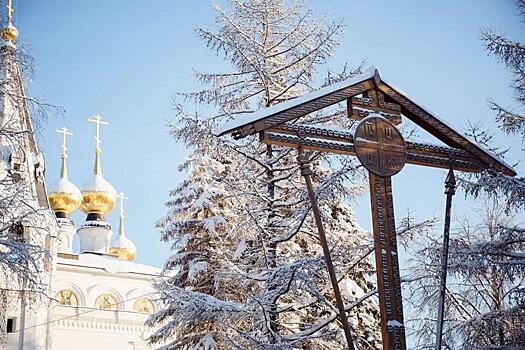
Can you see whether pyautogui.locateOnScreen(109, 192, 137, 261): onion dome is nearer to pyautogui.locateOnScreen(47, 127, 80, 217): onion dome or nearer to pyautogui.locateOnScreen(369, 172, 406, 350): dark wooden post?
pyautogui.locateOnScreen(47, 127, 80, 217): onion dome

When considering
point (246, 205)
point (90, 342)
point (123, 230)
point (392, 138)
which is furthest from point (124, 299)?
point (392, 138)

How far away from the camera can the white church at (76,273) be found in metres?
13.3

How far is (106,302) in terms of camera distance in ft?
112

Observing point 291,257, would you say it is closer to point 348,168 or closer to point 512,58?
point 348,168

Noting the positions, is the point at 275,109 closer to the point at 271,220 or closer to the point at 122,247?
the point at 271,220

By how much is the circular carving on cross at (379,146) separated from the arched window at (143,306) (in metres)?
28.0

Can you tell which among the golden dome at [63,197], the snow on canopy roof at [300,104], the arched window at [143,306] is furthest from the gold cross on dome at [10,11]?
the golden dome at [63,197]

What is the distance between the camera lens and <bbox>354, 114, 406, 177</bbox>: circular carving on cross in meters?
7.74

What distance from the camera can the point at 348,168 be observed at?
11.7m

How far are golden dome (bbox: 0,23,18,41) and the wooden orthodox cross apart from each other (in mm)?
6556

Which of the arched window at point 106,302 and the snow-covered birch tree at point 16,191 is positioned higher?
the arched window at point 106,302

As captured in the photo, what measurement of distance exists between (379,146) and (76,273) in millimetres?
27802

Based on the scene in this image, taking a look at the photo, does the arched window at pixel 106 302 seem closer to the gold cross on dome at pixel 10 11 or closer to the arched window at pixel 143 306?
the arched window at pixel 143 306

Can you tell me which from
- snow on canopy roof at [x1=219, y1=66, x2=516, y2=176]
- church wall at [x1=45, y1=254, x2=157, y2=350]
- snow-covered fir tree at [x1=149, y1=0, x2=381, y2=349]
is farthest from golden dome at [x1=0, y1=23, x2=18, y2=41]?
church wall at [x1=45, y1=254, x2=157, y2=350]
